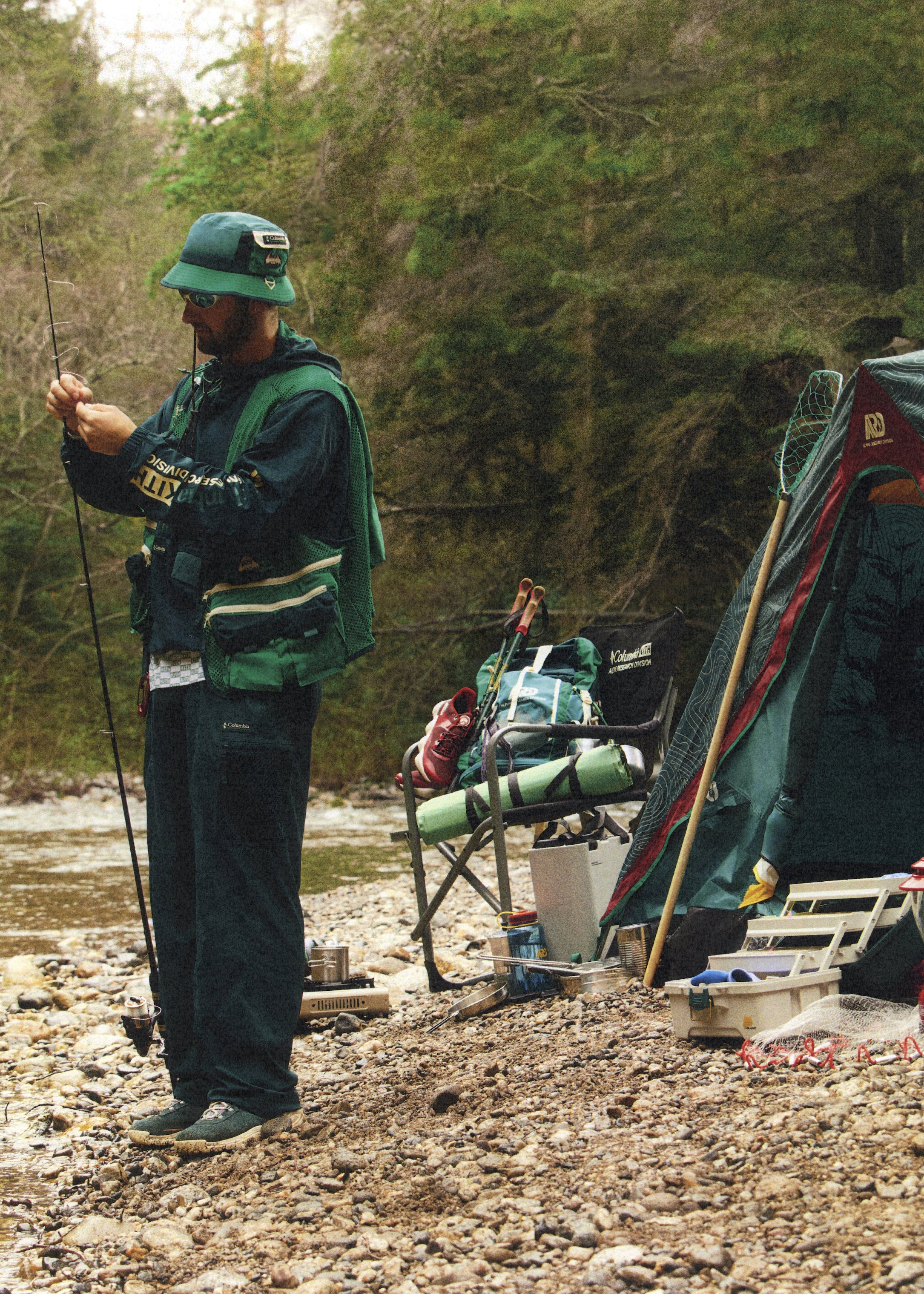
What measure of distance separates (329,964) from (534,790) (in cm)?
96

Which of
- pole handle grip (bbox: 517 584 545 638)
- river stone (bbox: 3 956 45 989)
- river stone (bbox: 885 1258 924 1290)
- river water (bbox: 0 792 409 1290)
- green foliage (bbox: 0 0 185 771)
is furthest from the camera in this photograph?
green foliage (bbox: 0 0 185 771)

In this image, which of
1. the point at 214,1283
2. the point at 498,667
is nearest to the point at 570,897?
the point at 498,667

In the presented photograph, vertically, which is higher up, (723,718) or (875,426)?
(875,426)

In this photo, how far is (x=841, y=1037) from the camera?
3166 mm

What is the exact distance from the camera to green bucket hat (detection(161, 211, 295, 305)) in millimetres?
3156

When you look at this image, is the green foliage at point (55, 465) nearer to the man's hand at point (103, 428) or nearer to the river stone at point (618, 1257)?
the man's hand at point (103, 428)

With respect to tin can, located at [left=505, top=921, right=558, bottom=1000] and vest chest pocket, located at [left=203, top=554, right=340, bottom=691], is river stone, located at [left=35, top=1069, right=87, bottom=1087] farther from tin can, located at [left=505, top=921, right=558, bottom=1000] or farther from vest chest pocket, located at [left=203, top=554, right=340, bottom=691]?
vest chest pocket, located at [left=203, top=554, right=340, bottom=691]

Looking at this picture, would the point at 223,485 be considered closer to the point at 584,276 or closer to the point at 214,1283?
the point at 214,1283

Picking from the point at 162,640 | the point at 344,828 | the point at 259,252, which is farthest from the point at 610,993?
the point at 344,828

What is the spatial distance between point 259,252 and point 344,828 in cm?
1004

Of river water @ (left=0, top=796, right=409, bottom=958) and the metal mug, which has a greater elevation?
the metal mug

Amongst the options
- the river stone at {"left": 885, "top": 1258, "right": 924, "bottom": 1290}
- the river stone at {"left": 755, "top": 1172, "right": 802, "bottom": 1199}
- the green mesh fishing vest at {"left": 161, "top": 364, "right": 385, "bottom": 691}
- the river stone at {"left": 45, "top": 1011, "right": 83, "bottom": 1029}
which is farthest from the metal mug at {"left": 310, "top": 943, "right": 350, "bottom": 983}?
the river stone at {"left": 885, "top": 1258, "right": 924, "bottom": 1290}

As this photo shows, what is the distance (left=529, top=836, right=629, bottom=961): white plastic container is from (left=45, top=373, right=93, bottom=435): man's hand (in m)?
2.03

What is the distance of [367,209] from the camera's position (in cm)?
1484
